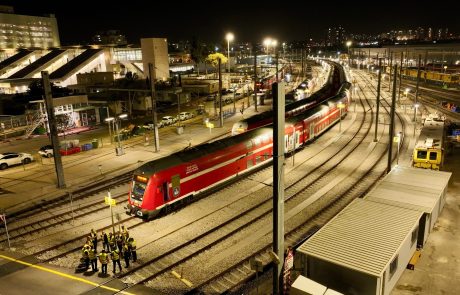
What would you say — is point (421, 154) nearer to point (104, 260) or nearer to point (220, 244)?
point (220, 244)

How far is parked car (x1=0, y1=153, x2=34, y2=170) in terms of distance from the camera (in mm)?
33562

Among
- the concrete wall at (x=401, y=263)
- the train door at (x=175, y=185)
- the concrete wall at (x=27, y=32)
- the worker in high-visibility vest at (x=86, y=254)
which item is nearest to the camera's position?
the concrete wall at (x=401, y=263)

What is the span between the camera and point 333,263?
12852 mm

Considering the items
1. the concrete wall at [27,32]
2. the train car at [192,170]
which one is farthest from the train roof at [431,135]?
the concrete wall at [27,32]

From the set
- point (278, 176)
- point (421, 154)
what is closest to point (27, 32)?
point (421, 154)

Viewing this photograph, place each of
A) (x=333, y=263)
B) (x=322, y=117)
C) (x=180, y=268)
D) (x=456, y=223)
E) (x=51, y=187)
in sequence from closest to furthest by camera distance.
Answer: (x=333, y=263) < (x=180, y=268) < (x=456, y=223) < (x=51, y=187) < (x=322, y=117)

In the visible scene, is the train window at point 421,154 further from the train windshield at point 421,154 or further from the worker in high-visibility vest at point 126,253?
the worker in high-visibility vest at point 126,253

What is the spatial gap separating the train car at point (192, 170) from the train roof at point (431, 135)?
1063 centimetres

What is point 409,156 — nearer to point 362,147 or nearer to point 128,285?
point 362,147

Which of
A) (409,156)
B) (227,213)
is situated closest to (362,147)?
(409,156)

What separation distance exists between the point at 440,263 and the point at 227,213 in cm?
1120

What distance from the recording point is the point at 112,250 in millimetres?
16906

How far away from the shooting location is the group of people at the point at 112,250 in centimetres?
1612

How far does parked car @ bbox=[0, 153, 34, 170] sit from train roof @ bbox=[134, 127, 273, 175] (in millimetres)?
19279
